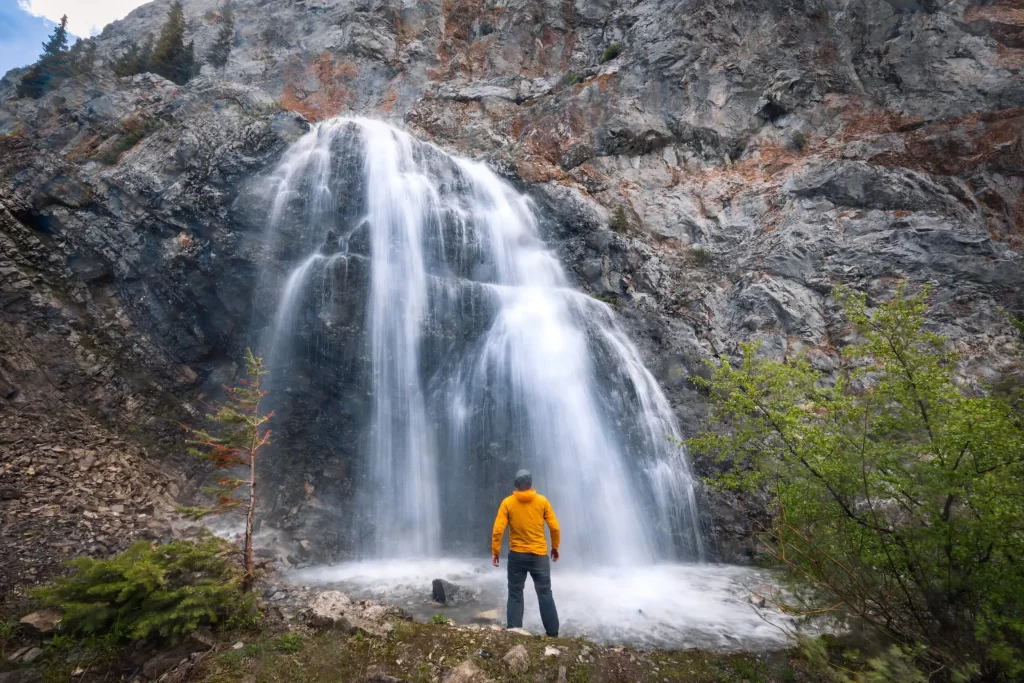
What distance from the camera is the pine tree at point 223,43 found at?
1171 inches

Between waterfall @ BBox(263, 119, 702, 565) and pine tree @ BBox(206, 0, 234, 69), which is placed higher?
pine tree @ BBox(206, 0, 234, 69)

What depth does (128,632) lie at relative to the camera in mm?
4090

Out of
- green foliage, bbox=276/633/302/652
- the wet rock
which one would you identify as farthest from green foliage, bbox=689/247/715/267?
the wet rock

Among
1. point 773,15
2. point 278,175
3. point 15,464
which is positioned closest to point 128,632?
point 15,464

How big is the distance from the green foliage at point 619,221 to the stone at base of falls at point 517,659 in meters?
15.0

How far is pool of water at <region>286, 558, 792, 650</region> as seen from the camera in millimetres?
→ 5785

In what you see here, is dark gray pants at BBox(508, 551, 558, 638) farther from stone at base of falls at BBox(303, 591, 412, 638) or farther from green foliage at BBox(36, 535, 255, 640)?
green foliage at BBox(36, 535, 255, 640)

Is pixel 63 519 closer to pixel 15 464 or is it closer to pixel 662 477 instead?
pixel 15 464

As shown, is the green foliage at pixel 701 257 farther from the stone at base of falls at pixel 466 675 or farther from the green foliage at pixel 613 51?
the stone at base of falls at pixel 466 675

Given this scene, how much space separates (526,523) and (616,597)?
3094 millimetres

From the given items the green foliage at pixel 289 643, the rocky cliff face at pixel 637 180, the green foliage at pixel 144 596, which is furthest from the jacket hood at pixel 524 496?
the rocky cliff face at pixel 637 180

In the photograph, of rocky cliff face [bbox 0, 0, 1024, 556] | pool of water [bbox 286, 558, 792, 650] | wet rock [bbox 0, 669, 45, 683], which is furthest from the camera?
rocky cliff face [bbox 0, 0, 1024, 556]

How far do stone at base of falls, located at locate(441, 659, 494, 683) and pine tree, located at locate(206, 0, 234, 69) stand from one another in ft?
121

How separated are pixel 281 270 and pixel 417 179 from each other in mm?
6566
